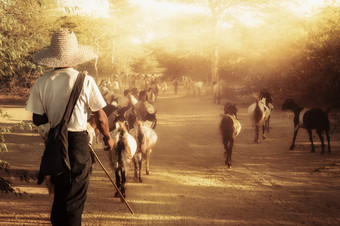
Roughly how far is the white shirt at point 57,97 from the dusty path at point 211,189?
2155 millimetres

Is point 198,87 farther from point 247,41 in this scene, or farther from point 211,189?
point 211,189

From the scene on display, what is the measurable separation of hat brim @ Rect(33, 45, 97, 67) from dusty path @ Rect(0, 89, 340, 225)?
2308mm

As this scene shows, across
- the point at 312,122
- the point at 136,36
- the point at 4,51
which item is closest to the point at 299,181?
the point at 312,122

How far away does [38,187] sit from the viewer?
6.61 metres

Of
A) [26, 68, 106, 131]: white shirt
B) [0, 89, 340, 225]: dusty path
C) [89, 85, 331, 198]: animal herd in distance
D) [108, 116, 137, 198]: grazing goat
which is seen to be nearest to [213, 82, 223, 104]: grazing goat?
[89, 85, 331, 198]: animal herd in distance

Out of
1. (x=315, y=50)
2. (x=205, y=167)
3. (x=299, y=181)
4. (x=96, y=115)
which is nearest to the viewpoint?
(x=96, y=115)

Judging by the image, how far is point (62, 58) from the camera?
123 inches

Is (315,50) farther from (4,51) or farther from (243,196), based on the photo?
(4,51)

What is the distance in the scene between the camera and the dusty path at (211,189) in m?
5.28

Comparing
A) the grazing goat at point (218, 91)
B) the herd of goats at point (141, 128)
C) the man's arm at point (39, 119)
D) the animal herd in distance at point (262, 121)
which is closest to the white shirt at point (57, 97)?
the man's arm at point (39, 119)

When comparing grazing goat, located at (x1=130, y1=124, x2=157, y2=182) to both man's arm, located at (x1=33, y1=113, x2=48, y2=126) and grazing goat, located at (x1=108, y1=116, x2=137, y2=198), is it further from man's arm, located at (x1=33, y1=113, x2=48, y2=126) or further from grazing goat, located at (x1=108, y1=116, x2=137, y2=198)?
man's arm, located at (x1=33, y1=113, x2=48, y2=126)

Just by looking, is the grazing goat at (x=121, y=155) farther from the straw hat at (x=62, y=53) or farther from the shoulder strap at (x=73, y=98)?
the shoulder strap at (x=73, y=98)

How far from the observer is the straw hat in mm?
3104

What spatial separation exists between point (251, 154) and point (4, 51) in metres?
7.43
